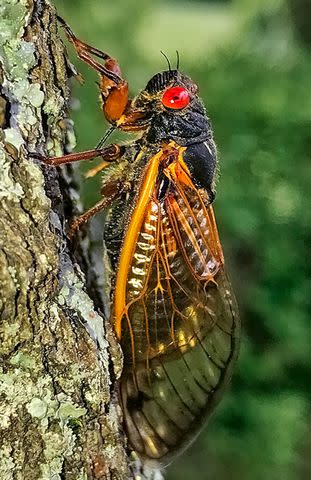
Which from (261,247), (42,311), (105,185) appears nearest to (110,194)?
(105,185)

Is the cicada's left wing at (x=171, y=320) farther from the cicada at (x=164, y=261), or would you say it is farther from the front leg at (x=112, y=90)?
the front leg at (x=112, y=90)

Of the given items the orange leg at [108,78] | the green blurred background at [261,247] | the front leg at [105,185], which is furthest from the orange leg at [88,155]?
the green blurred background at [261,247]

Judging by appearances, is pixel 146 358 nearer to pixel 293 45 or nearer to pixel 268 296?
pixel 268 296

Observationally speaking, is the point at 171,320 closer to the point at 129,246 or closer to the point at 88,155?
the point at 129,246

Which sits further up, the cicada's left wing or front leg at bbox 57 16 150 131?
front leg at bbox 57 16 150 131

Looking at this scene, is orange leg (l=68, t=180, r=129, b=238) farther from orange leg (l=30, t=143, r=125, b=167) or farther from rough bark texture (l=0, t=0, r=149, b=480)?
rough bark texture (l=0, t=0, r=149, b=480)

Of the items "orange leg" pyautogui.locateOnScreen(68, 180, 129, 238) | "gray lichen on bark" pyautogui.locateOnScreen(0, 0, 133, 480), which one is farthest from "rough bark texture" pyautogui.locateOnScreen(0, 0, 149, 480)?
"orange leg" pyautogui.locateOnScreen(68, 180, 129, 238)

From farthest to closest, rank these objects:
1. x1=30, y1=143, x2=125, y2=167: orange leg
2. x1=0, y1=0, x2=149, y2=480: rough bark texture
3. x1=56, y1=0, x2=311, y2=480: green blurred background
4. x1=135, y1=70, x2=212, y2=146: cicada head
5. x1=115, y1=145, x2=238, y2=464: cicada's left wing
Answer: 1. x1=56, y1=0, x2=311, y2=480: green blurred background
2. x1=135, y1=70, x2=212, y2=146: cicada head
3. x1=115, y1=145, x2=238, y2=464: cicada's left wing
4. x1=30, y1=143, x2=125, y2=167: orange leg
5. x1=0, y1=0, x2=149, y2=480: rough bark texture

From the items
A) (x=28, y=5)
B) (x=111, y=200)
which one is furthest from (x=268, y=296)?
(x=28, y=5)
